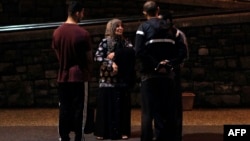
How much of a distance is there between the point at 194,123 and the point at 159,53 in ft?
9.25

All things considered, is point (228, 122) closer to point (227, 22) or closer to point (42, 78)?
point (227, 22)

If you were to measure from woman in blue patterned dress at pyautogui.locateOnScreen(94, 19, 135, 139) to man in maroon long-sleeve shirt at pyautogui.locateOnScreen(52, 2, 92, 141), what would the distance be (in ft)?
3.03

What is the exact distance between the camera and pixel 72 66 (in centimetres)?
605

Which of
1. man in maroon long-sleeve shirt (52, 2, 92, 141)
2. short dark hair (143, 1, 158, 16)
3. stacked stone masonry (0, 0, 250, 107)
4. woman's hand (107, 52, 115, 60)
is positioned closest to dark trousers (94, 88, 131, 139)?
woman's hand (107, 52, 115, 60)

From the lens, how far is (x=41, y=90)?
10.2m

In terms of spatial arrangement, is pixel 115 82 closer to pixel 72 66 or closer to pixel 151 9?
pixel 72 66

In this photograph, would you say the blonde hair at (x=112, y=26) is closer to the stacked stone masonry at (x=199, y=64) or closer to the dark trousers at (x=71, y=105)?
the dark trousers at (x=71, y=105)

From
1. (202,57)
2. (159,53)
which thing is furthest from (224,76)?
(159,53)

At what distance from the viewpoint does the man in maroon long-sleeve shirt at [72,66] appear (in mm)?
5996

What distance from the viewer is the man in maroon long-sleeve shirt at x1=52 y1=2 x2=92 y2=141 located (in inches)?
236

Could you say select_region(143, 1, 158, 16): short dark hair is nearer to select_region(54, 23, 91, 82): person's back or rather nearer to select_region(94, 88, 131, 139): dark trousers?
select_region(54, 23, 91, 82): person's back

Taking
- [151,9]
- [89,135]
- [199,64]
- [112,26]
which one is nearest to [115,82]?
[112,26]

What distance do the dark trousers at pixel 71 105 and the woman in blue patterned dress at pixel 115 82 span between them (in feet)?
3.25

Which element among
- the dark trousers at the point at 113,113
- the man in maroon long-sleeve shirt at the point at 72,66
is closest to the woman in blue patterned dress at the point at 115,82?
the dark trousers at the point at 113,113
